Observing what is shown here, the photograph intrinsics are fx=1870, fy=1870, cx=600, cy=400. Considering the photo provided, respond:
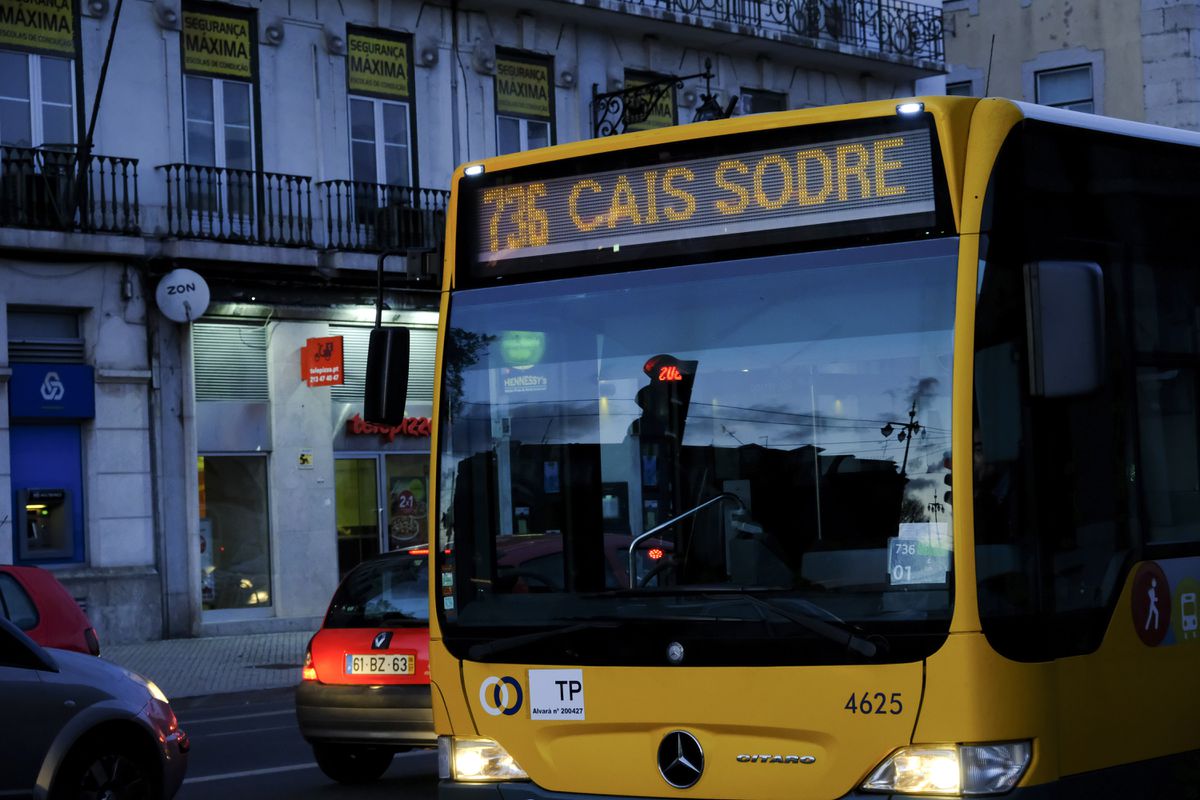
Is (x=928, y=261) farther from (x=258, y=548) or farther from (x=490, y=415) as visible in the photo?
(x=258, y=548)

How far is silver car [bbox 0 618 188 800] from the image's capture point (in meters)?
8.44

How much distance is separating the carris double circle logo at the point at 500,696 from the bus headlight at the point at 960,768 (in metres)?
1.36

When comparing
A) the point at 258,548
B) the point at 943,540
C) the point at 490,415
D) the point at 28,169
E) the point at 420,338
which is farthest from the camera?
the point at 420,338

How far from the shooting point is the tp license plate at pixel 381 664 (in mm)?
11188

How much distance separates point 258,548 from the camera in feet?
85.5

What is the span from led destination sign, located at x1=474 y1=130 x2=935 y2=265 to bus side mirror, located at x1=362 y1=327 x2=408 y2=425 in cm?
44

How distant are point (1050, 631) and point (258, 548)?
21.2 m

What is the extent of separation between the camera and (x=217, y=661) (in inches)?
851

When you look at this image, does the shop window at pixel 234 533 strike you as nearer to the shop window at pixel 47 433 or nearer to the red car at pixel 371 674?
the shop window at pixel 47 433

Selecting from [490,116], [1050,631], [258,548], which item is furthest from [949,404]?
[490,116]

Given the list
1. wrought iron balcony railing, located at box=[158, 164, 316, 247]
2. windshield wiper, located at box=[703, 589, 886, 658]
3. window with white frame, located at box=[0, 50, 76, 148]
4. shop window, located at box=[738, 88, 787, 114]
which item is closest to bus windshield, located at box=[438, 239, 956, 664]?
windshield wiper, located at box=[703, 589, 886, 658]

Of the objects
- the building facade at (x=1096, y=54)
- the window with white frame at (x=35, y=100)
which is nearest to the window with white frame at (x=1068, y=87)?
the building facade at (x=1096, y=54)

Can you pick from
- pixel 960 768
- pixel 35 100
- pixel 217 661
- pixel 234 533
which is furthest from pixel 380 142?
pixel 960 768

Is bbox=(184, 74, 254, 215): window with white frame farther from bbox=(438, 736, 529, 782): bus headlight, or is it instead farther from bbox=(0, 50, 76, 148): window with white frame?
bbox=(438, 736, 529, 782): bus headlight
